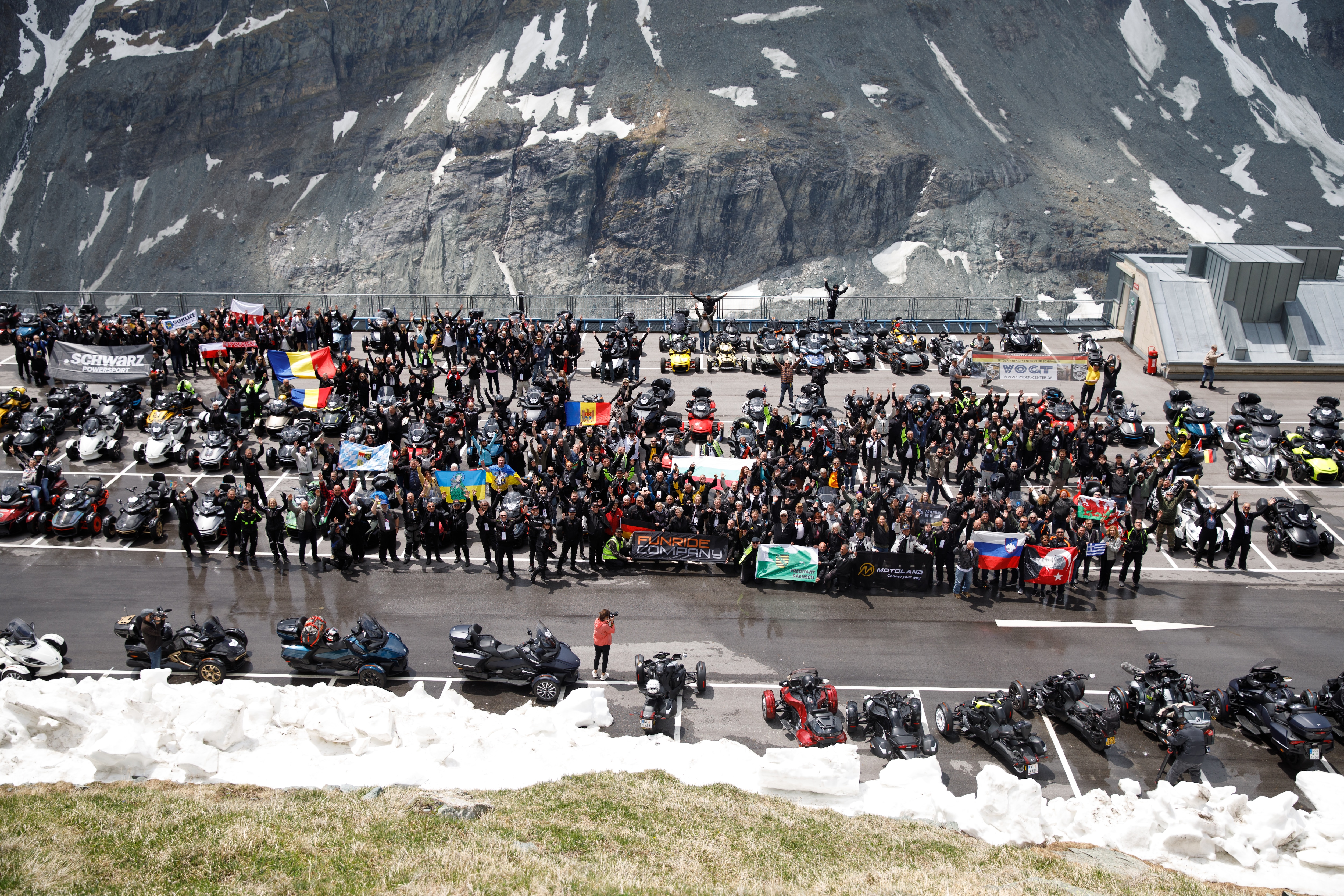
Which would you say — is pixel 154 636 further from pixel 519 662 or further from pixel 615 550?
pixel 615 550

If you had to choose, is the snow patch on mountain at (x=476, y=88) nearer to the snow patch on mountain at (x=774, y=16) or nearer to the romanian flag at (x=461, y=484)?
the snow patch on mountain at (x=774, y=16)

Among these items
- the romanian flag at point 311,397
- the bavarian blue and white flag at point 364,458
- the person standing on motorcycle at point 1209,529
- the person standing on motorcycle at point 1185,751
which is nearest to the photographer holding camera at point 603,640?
the bavarian blue and white flag at point 364,458

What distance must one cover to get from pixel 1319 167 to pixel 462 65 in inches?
3044

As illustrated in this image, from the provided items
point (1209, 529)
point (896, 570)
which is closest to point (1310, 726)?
point (1209, 529)

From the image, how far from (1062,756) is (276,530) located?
16366mm

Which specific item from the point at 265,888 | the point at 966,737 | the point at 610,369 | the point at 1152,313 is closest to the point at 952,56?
the point at 1152,313

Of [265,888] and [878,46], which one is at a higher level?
[878,46]

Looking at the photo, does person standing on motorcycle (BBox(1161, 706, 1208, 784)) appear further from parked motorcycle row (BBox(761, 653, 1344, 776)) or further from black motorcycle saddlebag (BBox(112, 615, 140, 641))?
black motorcycle saddlebag (BBox(112, 615, 140, 641))

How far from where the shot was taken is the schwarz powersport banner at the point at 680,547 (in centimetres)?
2175

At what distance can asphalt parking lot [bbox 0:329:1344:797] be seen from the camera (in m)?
16.9

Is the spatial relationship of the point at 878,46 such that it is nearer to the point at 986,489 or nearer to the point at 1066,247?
the point at 1066,247

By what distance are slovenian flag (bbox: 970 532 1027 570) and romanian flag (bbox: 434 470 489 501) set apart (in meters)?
11.5

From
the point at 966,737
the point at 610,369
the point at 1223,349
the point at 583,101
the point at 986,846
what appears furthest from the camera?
the point at 583,101

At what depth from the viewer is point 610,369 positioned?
34094 mm
